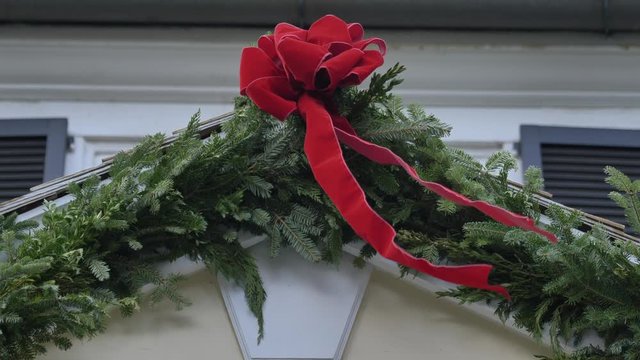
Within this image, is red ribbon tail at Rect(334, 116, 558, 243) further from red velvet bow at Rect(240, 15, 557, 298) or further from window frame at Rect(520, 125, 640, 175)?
window frame at Rect(520, 125, 640, 175)

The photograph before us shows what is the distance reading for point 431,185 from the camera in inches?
138

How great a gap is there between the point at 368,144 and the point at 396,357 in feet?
2.10

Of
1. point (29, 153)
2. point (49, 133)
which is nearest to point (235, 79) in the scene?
point (49, 133)

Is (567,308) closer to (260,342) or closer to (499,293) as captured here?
(499,293)

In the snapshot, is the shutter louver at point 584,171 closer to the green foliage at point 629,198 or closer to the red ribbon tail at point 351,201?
the green foliage at point 629,198

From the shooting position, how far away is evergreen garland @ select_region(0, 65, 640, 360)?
335 cm

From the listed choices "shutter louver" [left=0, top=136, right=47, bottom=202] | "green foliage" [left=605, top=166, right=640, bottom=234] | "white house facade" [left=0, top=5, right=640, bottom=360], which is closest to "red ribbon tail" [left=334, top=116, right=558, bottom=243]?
"green foliage" [left=605, top=166, right=640, bottom=234]

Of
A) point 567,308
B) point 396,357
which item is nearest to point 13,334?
point 396,357

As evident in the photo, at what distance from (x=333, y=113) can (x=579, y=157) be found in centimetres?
187

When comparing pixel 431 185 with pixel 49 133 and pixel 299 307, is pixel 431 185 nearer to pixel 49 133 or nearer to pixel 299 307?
pixel 299 307

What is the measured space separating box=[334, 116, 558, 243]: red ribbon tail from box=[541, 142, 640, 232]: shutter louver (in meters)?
1.70

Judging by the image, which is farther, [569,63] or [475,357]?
[569,63]

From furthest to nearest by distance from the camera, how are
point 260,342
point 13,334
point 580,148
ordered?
point 580,148 → point 260,342 → point 13,334

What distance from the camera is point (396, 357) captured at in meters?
3.54
